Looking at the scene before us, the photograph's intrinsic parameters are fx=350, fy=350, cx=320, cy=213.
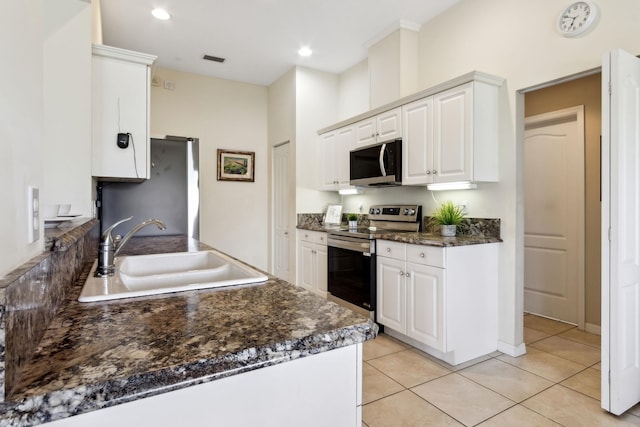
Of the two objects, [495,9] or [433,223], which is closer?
[495,9]

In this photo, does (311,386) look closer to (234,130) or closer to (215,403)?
(215,403)

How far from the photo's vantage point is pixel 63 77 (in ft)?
6.06

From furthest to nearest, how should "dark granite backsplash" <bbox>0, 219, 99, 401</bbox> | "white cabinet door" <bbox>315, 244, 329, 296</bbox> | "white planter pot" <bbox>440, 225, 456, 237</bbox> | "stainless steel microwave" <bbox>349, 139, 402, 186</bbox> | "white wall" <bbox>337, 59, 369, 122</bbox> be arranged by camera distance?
"white wall" <bbox>337, 59, 369, 122</bbox>
"white cabinet door" <bbox>315, 244, 329, 296</bbox>
"stainless steel microwave" <bbox>349, 139, 402, 186</bbox>
"white planter pot" <bbox>440, 225, 456, 237</bbox>
"dark granite backsplash" <bbox>0, 219, 99, 401</bbox>

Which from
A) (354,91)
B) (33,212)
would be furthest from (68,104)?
(354,91)

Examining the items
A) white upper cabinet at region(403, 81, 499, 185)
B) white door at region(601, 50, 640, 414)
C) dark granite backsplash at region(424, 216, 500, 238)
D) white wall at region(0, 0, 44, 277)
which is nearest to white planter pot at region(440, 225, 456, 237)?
dark granite backsplash at region(424, 216, 500, 238)

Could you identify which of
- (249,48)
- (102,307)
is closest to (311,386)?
(102,307)

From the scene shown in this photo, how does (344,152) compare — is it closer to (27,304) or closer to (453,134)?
(453,134)

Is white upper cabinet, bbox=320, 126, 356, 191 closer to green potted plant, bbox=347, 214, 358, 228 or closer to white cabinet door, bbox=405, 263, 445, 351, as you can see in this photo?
green potted plant, bbox=347, 214, 358, 228

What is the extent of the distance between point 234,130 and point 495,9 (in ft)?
11.2

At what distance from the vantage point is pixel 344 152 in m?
4.05

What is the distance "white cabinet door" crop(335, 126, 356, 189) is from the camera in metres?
3.92

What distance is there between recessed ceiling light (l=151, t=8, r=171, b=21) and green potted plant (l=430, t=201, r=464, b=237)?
3.11 meters

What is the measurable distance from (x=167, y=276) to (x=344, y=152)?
9.69 ft

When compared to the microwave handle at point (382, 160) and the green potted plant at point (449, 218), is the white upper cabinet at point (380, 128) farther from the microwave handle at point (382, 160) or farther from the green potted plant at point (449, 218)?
the green potted plant at point (449, 218)
